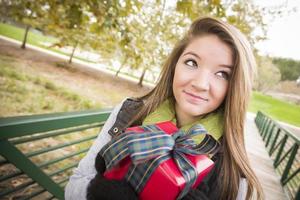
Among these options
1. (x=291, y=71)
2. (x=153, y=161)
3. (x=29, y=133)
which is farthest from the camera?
(x=291, y=71)

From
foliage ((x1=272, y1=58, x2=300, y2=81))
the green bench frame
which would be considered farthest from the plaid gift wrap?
foliage ((x1=272, y1=58, x2=300, y2=81))

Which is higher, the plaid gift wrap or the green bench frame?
the plaid gift wrap

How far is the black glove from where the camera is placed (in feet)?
2.61

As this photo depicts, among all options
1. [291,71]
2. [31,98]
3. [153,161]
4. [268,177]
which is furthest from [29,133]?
[291,71]

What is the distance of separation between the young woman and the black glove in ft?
1.05

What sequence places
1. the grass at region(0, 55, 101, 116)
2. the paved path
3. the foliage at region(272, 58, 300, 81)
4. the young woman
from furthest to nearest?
1. the foliage at region(272, 58, 300, 81)
2. the grass at region(0, 55, 101, 116)
3. the paved path
4. the young woman

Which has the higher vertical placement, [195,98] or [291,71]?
[291,71]

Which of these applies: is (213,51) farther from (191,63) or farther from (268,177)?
(268,177)

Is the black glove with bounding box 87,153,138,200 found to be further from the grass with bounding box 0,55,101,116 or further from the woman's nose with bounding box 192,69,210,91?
the grass with bounding box 0,55,101,116

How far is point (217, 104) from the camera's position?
129cm

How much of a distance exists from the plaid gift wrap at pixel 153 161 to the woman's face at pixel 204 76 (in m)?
0.39

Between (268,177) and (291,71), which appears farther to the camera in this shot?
(291,71)

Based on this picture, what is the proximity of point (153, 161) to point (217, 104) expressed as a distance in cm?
66

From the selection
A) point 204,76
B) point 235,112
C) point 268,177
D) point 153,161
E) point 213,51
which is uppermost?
point 213,51
